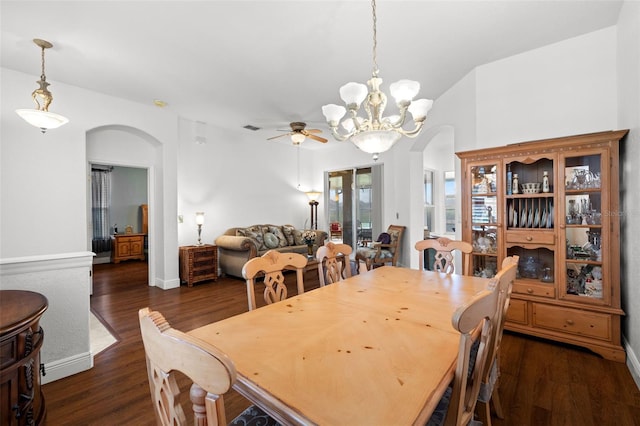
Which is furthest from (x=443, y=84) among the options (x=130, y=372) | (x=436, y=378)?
(x=130, y=372)

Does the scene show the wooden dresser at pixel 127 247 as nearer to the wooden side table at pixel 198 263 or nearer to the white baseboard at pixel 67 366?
the wooden side table at pixel 198 263

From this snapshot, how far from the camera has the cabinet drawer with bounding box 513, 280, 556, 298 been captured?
8.71 feet

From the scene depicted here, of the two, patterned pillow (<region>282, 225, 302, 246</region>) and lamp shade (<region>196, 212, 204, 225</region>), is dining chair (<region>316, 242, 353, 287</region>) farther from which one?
patterned pillow (<region>282, 225, 302, 246</region>)

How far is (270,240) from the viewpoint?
19.0ft

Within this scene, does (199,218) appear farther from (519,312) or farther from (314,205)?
(519,312)

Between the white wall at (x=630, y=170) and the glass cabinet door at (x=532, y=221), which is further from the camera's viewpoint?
the glass cabinet door at (x=532, y=221)

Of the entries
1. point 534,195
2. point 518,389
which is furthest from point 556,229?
point 518,389

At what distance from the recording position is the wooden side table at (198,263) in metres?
4.84

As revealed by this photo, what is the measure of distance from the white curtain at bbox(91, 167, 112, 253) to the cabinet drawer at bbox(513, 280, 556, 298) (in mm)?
8639

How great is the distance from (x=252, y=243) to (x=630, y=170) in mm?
4634

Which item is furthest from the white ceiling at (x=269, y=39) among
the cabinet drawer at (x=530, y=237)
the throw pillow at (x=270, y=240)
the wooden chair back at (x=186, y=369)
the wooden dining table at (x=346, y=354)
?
the throw pillow at (x=270, y=240)

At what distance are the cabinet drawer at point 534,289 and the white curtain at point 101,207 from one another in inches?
340

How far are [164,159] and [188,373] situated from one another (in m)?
4.71

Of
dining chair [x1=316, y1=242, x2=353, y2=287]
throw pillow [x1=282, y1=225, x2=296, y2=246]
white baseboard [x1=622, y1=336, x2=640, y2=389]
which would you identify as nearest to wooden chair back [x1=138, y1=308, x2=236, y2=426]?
dining chair [x1=316, y1=242, x2=353, y2=287]
